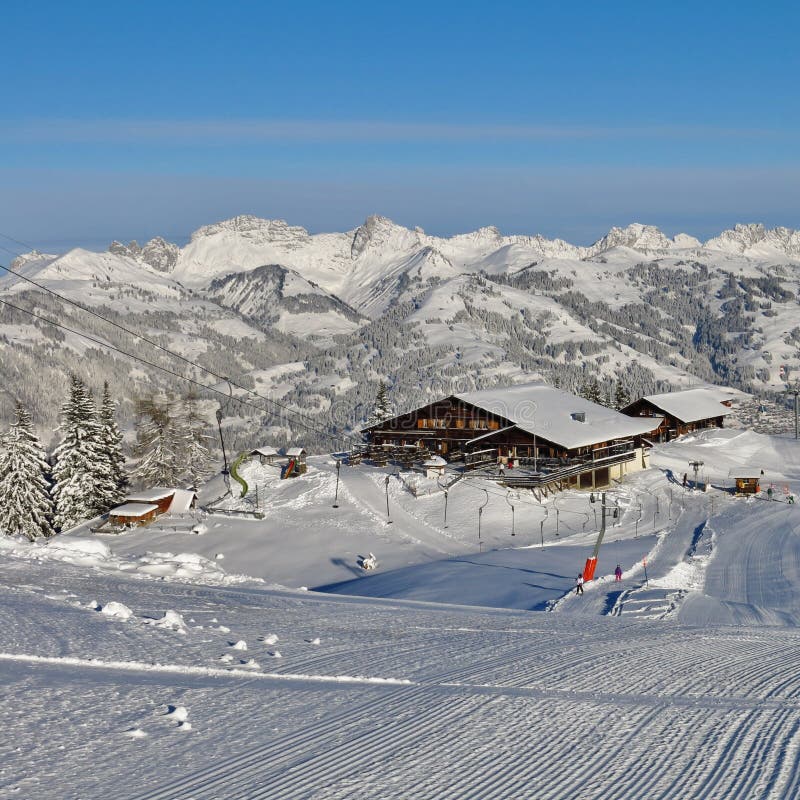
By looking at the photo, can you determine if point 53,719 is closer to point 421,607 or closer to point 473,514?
point 421,607

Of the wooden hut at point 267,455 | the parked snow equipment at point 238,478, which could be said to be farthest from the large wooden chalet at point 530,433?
the parked snow equipment at point 238,478

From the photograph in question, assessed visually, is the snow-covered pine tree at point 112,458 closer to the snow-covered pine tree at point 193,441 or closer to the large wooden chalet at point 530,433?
the snow-covered pine tree at point 193,441

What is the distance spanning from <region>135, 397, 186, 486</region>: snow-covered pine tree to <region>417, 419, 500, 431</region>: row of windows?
57.9ft

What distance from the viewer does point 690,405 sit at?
84750mm

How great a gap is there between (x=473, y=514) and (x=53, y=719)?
37.0 m

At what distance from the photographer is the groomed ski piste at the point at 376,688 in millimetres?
8039

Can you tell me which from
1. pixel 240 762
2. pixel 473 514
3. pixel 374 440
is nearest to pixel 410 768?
pixel 240 762

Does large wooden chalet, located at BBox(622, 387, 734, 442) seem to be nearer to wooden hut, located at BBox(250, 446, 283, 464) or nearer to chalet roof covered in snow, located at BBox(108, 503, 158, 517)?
wooden hut, located at BBox(250, 446, 283, 464)

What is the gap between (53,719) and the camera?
9.03 meters

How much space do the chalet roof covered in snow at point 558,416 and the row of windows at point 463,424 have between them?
3.68 feet

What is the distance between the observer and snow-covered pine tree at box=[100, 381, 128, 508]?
52.7 metres

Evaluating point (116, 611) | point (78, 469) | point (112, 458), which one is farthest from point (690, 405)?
point (116, 611)

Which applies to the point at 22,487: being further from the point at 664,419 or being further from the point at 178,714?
the point at 664,419

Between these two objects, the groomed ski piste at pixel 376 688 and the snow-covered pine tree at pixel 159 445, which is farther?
the snow-covered pine tree at pixel 159 445
